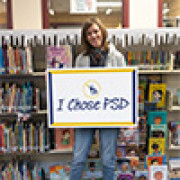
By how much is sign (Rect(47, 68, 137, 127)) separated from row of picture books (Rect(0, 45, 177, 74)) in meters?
0.65

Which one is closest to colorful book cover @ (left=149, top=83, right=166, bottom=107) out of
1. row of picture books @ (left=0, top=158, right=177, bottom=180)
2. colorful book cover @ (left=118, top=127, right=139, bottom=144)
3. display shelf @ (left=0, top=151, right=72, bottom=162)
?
colorful book cover @ (left=118, top=127, right=139, bottom=144)

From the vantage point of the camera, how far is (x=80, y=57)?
2240 mm

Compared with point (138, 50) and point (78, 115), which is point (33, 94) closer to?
point (78, 115)

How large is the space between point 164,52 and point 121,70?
95cm

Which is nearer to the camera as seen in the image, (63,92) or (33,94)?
(63,92)

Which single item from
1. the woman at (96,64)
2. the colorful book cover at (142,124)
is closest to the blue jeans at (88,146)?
the woman at (96,64)

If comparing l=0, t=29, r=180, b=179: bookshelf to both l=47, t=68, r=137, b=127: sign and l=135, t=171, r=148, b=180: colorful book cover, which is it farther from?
l=47, t=68, r=137, b=127: sign

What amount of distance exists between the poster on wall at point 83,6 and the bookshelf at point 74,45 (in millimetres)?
329

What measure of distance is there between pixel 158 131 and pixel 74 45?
135cm

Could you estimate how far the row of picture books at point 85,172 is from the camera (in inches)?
113

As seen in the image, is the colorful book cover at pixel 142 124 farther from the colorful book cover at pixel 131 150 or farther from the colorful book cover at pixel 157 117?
the colorful book cover at pixel 131 150

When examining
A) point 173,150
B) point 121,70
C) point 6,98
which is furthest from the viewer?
point 173,150

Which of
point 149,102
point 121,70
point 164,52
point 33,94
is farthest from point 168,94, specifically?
point 33,94

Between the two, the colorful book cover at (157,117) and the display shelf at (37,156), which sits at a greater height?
the colorful book cover at (157,117)
